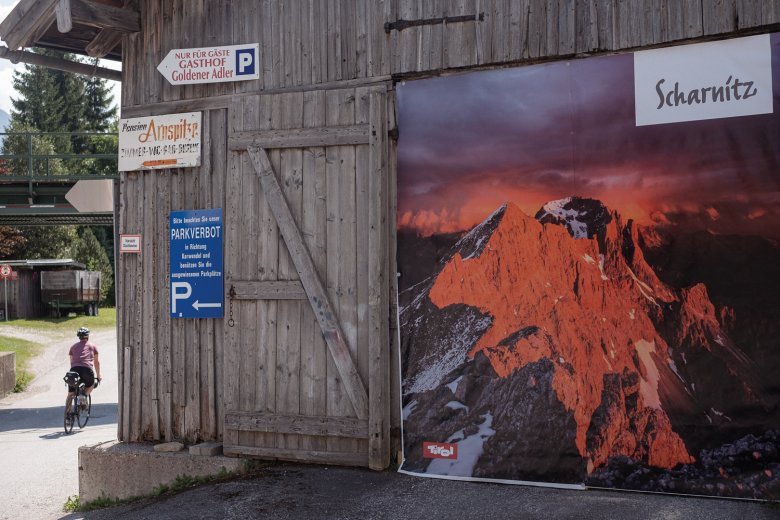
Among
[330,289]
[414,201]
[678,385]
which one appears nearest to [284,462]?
[330,289]

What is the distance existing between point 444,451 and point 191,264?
10.8ft

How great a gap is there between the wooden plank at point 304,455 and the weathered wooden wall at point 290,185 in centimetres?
3

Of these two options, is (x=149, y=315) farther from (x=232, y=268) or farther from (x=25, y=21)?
(x=25, y=21)

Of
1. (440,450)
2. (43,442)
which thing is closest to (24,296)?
(43,442)

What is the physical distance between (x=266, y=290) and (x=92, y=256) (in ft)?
170

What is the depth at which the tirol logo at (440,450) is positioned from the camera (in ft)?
25.7

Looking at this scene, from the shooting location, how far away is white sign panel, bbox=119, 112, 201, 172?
9398mm

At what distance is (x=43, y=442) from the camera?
610 inches

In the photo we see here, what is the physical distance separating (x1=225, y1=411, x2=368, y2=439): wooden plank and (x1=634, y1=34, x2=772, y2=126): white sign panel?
11.8ft

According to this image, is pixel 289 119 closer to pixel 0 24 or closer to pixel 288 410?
pixel 288 410

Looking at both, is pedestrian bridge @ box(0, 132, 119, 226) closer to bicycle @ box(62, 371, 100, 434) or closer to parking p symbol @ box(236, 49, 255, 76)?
bicycle @ box(62, 371, 100, 434)

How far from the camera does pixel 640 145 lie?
7.17 meters

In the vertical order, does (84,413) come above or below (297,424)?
below

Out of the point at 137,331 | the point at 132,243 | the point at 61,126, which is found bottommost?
the point at 137,331
